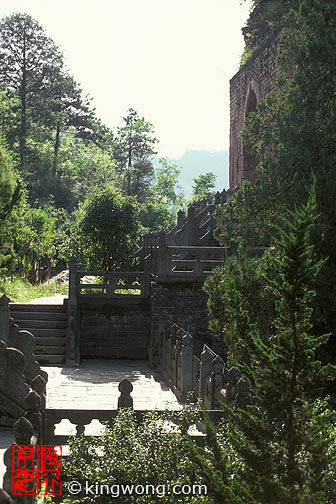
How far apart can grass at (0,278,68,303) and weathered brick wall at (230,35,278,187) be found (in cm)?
806

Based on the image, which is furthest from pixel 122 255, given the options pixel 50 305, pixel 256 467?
pixel 256 467

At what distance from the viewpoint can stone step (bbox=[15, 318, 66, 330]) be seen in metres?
16.2

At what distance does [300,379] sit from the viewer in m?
3.41

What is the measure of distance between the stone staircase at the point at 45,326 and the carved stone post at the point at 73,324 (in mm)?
272

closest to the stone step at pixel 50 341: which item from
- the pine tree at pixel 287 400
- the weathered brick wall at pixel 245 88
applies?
the weathered brick wall at pixel 245 88

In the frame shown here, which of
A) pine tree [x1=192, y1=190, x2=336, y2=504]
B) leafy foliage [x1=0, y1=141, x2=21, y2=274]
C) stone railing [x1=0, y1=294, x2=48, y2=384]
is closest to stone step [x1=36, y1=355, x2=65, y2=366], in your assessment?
leafy foliage [x1=0, y1=141, x2=21, y2=274]

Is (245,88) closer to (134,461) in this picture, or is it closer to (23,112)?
(134,461)

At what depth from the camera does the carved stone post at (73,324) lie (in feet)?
51.1

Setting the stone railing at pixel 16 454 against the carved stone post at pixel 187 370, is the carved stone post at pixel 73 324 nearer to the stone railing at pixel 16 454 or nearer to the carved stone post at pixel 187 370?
the carved stone post at pixel 187 370

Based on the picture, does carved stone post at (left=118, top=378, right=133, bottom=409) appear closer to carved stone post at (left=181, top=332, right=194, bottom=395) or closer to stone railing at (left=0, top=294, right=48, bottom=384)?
stone railing at (left=0, top=294, right=48, bottom=384)

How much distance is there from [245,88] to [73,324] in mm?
10491

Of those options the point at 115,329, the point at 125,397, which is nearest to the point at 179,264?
the point at 115,329

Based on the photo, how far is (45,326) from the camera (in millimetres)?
16344

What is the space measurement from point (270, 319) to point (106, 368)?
9.27 metres
